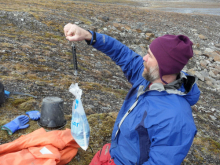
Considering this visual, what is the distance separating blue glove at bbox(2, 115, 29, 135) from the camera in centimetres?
398

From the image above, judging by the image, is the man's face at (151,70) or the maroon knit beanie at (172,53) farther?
the man's face at (151,70)

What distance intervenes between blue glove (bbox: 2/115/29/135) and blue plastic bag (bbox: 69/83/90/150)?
1379mm

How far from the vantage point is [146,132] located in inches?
97.7

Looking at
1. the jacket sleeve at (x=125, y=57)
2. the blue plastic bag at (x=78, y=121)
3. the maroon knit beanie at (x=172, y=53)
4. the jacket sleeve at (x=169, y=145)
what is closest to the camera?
the jacket sleeve at (x=169, y=145)

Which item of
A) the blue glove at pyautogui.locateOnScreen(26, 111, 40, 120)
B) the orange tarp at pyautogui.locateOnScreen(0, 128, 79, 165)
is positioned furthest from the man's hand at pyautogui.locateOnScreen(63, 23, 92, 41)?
the blue glove at pyautogui.locateOnScreen(26, 111, 40, 120)

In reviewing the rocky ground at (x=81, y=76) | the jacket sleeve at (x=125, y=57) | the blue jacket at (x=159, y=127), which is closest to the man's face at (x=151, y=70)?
the blue jacket at (x=159, y=127)

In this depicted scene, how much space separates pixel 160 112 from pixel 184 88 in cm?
62

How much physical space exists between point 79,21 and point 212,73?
10.2 metres

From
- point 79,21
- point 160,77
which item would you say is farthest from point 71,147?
point 79,21

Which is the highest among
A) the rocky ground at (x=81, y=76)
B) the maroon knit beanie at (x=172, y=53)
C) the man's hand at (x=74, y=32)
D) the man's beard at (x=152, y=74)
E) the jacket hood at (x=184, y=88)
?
the man's hand at (x=74, y=32)

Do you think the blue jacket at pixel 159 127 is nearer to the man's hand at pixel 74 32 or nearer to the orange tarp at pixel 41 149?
the orange tarp at pixel 41 149

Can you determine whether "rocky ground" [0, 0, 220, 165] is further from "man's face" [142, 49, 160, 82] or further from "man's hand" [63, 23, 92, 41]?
"man's hand" [63, 23, 92, 41]

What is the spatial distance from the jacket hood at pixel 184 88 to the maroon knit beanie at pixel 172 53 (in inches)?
6.7

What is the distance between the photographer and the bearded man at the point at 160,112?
2307mm
